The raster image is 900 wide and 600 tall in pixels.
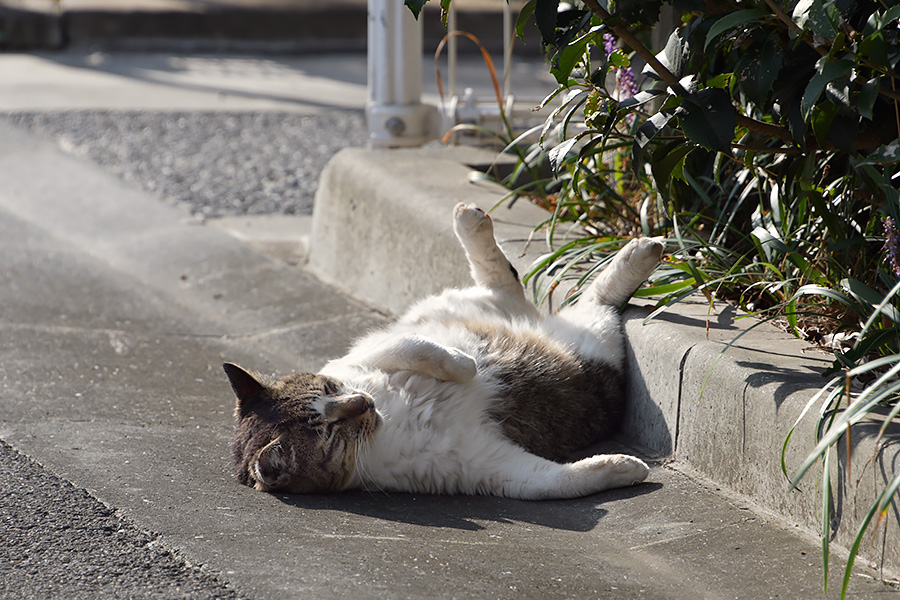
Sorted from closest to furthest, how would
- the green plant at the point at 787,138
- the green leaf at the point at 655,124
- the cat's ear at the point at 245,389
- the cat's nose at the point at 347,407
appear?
the green plant at the point at 787,138, the green leaf at the point at 655,124, the cat's nose at the point at 347,407, the cat's ear at the point at 245,389

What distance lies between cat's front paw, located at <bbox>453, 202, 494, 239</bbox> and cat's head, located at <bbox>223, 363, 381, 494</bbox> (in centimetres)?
96

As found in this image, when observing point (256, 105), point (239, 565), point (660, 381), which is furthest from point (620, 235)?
point (256, 105)

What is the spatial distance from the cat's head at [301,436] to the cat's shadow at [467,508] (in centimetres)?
7

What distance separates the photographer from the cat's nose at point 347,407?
3.10m

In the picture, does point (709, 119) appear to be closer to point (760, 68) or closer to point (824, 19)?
point (760, 68)

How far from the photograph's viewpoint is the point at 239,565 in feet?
8.36

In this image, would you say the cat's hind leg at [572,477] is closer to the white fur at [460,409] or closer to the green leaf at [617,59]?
the white fur at [460,409]

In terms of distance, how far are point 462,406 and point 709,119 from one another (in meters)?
1.25

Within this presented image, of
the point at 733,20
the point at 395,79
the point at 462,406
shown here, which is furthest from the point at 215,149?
the point at 733,20

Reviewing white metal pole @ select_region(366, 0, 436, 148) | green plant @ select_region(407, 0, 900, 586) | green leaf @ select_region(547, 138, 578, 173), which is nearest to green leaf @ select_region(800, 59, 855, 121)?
green plant @ select_region(407, 0, 900, 586)

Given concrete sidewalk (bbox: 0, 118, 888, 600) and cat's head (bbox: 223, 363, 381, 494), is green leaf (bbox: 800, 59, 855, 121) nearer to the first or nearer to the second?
concrete sidewalk (bbox: 0, 118, 888, 600)

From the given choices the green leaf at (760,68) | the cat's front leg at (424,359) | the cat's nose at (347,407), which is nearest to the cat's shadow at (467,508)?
the cat's nose at (347,407)

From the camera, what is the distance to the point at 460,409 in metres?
3.32

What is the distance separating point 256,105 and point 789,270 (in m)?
6.66
